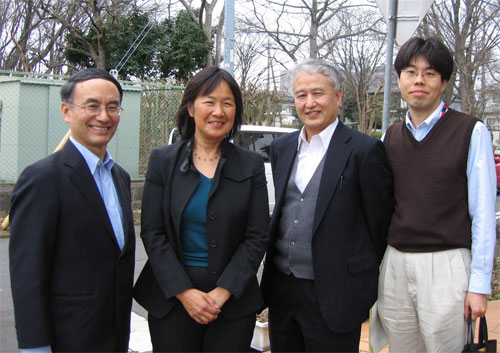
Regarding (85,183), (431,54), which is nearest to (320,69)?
(431,54)

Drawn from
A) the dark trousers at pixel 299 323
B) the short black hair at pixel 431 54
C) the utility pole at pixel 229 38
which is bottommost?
the dark trousers at pixel 299 323

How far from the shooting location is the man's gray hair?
2.38 m

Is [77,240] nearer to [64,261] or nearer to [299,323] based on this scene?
[64,261]

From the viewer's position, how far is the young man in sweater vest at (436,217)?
219 centimetres

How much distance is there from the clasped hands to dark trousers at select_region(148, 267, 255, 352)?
0.14ft

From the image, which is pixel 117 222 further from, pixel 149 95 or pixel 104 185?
pixel 149 95

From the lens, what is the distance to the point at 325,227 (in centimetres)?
225

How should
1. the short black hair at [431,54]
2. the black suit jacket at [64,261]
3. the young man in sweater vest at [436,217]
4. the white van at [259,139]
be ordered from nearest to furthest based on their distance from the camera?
the black suit jacket at [64,261], the young man in sweater vest at [436,217], the short black hair at [431,54], the white van at [259,139]

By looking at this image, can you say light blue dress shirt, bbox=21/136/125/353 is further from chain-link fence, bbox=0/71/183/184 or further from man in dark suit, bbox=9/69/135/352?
chain-link fence, bbox=0/71/183/184

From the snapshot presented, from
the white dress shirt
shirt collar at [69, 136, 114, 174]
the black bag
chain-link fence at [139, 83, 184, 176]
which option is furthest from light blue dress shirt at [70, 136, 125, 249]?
chain-link fence at [139, 83, 184, 176]

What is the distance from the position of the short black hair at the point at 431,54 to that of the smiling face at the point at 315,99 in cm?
40

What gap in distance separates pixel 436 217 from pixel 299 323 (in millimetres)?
843

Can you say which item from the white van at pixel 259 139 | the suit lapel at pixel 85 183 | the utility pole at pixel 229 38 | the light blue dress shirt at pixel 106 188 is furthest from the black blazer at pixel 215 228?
the white van at pixel 259 139

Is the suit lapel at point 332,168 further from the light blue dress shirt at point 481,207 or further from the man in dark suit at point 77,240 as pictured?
the man in dark suit at point 77,240
